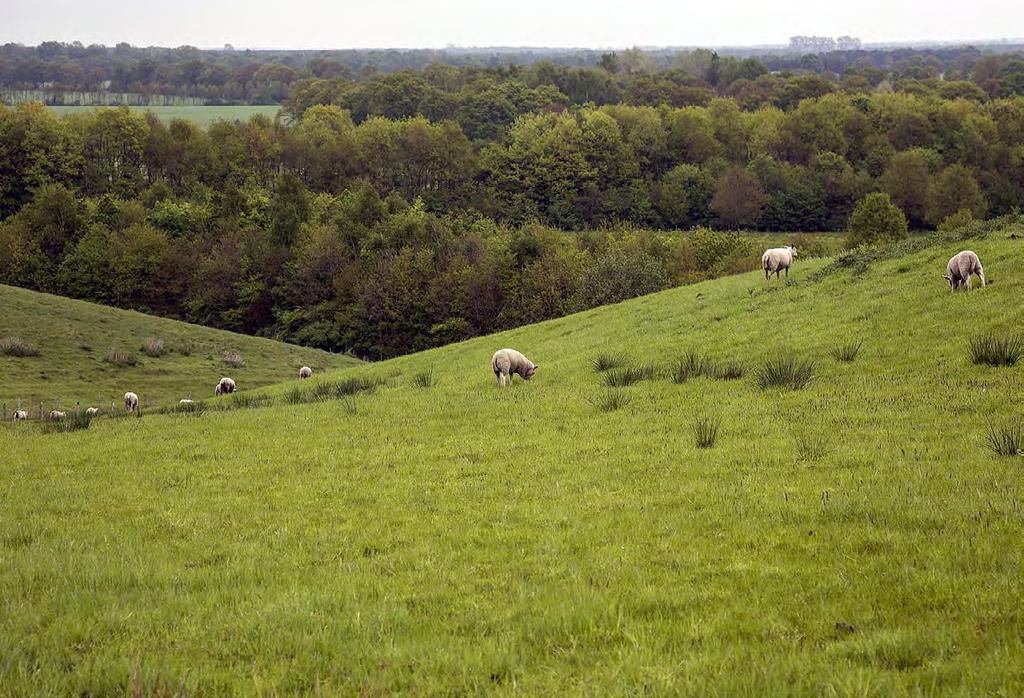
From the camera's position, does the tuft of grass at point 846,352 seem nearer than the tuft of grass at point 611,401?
No

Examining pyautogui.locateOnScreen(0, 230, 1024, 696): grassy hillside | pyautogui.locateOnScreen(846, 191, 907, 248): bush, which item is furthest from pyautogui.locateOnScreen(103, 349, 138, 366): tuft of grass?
pyautogui.locateOnScreen(846, 191, 907, 248): bush

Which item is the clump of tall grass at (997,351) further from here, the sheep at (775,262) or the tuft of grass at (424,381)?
the sheep at (775,262)

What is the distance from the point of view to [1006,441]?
11.7m

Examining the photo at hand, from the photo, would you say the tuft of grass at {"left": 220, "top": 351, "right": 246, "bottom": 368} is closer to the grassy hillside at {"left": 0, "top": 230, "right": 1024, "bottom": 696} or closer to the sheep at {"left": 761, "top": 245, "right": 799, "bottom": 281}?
the sheep at {"left": 761, "top": 245, "right": 799, "bottom": 281}

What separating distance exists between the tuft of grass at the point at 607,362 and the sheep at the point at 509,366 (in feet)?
6.60

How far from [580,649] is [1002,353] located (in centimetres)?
1391

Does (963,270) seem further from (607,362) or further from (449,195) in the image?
(449,195)

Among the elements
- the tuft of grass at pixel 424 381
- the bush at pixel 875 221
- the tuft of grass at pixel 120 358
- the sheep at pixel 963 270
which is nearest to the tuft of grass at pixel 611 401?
the tuft of grass at pixel 424 381

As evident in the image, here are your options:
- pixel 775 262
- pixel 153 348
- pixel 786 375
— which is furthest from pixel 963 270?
pixel 153 348

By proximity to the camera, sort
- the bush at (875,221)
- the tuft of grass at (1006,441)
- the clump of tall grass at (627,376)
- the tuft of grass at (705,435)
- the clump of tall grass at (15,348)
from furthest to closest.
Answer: the bush at (875,221), the clump of tall grass at (15,348), the clump of tall grass at (627,376), the tuft of grass at (705,435), the tuft of grass at (1006,441)

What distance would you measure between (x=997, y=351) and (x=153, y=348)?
50.9 meters

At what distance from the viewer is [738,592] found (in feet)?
26.5

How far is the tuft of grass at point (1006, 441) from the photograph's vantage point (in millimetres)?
11531

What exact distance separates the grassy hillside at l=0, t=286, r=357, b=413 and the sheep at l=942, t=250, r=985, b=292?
3734cm
